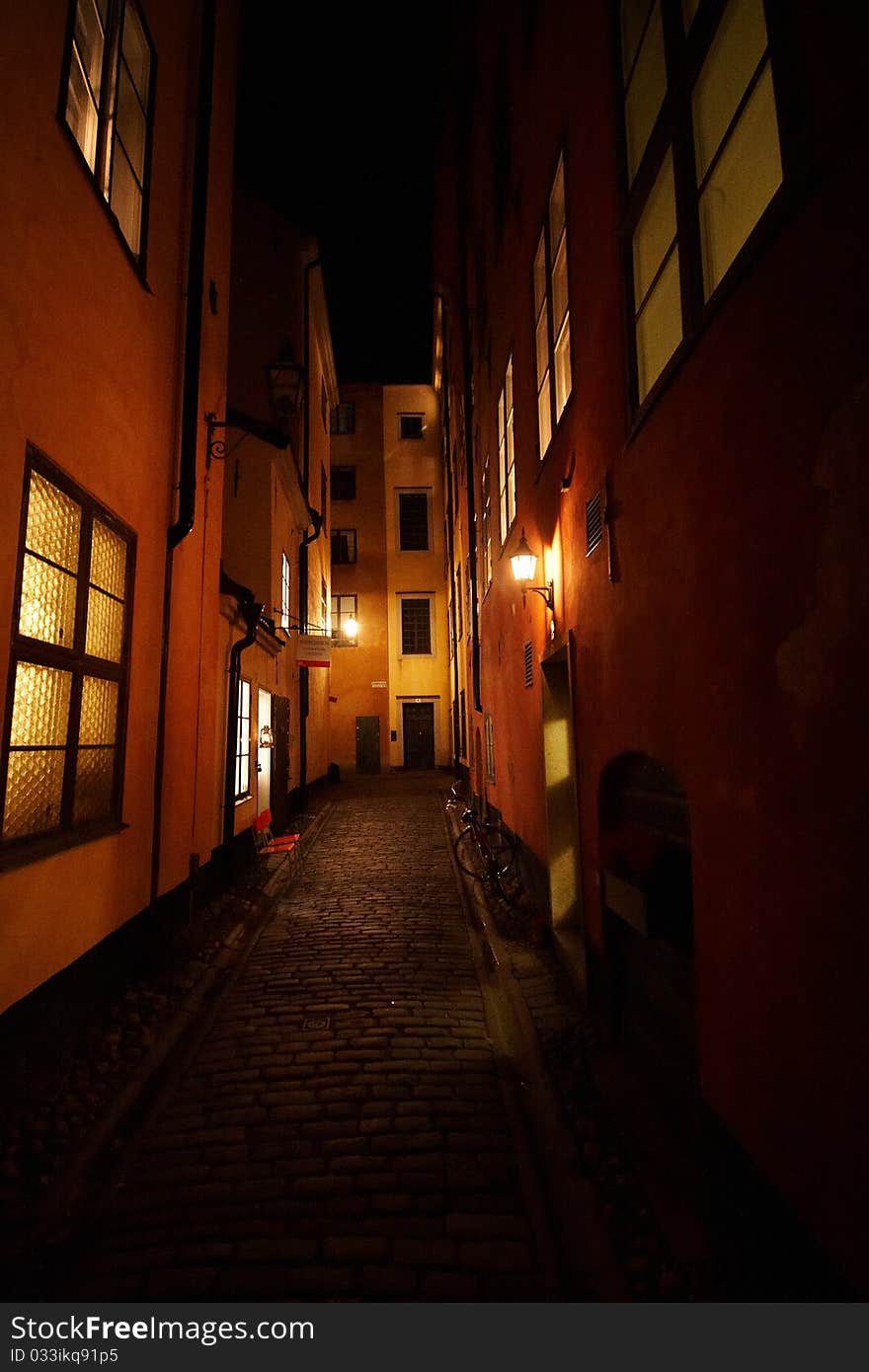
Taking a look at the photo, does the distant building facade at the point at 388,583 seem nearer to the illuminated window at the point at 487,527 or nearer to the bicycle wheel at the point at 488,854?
the illuminated window at the point at 487,527

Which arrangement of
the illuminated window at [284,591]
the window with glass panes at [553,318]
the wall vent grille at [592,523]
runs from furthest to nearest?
1. the illuminated window at [284,591]
2. the window with glass panes at [553,318]
3. the wall vent grille at [592,523]

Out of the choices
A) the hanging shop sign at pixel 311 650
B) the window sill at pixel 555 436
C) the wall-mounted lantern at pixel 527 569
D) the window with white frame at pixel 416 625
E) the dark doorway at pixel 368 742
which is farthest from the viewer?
the window with white frame at pixel 416 625

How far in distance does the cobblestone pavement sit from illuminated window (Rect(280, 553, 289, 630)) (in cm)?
800

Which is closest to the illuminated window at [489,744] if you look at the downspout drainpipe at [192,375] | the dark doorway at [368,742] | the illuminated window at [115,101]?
the downspout drainpipe at [192,375]

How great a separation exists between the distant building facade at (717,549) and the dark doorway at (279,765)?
6992mm

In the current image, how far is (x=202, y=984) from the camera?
18.2ft

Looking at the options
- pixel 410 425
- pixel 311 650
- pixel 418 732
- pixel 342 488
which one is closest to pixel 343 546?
pixel 342 488

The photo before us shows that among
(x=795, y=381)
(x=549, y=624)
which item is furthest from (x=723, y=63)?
(x=549, y=624)

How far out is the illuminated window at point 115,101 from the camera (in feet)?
14.6

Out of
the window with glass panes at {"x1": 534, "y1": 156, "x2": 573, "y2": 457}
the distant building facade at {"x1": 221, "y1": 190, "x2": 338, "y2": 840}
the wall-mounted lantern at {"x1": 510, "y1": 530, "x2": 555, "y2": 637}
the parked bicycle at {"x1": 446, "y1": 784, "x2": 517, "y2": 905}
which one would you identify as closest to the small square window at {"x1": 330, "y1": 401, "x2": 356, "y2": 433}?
the distant building facade at {"x1": 221, "y1": 190, "x2": 338, "y2": 840}

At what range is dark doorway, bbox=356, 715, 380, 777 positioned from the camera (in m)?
25.2

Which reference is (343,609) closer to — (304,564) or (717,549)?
(304,564)
